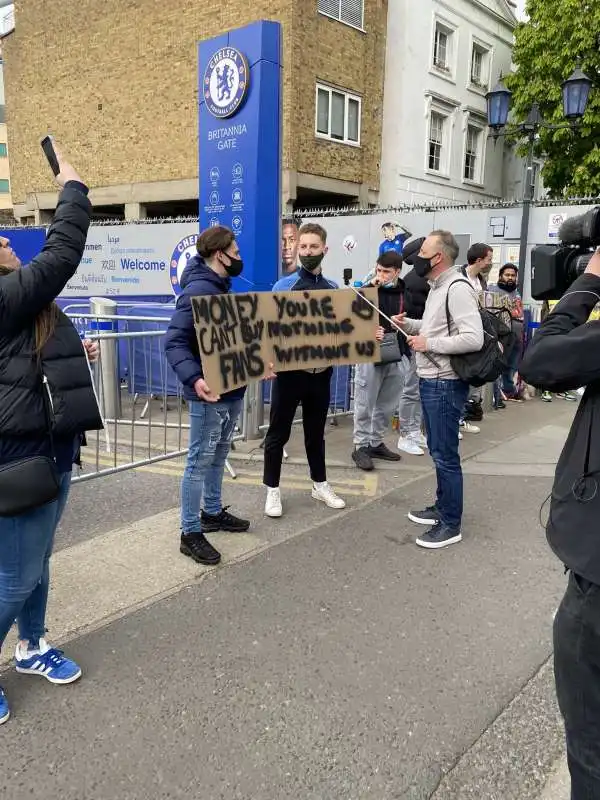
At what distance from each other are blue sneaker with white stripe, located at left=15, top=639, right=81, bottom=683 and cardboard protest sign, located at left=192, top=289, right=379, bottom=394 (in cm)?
156

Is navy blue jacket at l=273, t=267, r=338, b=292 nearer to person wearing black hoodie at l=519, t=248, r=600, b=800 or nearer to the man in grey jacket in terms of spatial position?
the man in grey jacket

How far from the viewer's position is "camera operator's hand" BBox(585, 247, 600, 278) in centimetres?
170

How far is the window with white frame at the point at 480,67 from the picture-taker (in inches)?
917

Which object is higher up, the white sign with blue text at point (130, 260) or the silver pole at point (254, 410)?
the white sign with blue text at point (130, 260)

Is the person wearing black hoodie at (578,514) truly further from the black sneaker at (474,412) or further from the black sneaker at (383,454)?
the black sneaker at (474,412)

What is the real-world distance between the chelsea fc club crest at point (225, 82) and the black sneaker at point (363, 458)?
137 inches

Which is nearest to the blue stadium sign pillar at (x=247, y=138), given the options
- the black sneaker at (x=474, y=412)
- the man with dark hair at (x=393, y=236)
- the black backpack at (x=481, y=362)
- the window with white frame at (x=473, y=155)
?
the black backpack at (x=481, y=362)

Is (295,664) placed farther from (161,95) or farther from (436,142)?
(436,142)

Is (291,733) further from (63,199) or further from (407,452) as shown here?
(407,452)

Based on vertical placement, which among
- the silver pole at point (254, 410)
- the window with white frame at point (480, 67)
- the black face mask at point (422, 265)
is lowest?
the silver pole at point (254, 410)

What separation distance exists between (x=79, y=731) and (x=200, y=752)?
1.61 feet

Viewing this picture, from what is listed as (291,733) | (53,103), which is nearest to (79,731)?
(291,733)

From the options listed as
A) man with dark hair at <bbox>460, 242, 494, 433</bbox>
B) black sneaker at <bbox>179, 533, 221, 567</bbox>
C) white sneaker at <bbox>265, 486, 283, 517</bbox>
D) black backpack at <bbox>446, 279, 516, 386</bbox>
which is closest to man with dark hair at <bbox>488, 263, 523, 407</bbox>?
man with dark hair at <bbox>460, 242, 494, 433</bbox>

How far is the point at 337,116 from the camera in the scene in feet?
65.1
